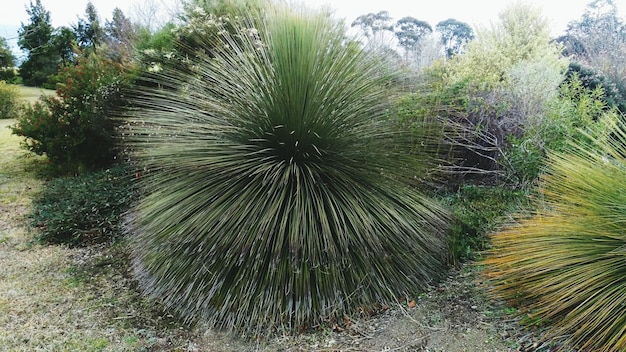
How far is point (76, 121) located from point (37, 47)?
457 inches

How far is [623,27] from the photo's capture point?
1113cm

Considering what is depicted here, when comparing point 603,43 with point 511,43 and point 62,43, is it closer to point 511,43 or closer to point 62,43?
point 511,43

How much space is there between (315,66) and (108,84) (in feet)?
12.7

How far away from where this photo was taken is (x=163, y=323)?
2.72 metres

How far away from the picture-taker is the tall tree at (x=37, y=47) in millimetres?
14539

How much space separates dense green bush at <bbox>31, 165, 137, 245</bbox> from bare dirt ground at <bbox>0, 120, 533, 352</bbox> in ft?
2.09

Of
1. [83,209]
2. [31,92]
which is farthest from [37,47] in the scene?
[83,209]

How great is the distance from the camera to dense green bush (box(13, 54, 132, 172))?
18.2 feet

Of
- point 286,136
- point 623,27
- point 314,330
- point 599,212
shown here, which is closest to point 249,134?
point 286,136

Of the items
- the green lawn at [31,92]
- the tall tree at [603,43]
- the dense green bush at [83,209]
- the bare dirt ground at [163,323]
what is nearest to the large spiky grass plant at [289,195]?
the bare dirt ground at [163,323]

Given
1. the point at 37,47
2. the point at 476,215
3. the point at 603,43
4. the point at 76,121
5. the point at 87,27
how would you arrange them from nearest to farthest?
the point at 476,215 → the point at 76,121 → the point at 603,43 → the point at 37,47 → the point at 87,27

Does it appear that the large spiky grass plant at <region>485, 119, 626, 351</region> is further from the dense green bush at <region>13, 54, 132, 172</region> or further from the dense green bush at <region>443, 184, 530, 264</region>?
the dense green bush at <region>13, 54, 132, 172</region>

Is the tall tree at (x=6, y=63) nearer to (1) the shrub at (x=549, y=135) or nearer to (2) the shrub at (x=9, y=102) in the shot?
(2) the shrub at (x=9, y=102)

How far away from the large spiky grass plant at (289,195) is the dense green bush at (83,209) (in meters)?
1.71
